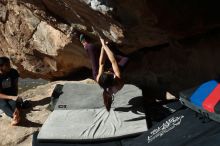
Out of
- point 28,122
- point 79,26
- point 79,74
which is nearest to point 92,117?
point 28,122

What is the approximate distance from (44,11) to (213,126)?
278 cm

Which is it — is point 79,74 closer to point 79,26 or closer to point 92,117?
point 79,26

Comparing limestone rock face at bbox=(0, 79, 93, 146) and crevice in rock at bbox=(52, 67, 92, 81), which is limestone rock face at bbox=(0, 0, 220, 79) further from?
limestone rock face at bbox=(0, 79, 93, 146)

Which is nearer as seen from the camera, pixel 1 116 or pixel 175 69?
pixel 175 69

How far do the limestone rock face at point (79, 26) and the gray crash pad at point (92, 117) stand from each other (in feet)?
Result: 1.91

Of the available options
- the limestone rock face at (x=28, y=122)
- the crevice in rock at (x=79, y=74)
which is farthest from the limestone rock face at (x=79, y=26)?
the limestone rock face at (x=28, y=122)

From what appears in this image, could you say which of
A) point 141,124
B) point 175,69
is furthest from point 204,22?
point 141,124

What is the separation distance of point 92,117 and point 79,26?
44.4 inches

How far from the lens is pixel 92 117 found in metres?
5.50

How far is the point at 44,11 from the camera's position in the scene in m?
5.94

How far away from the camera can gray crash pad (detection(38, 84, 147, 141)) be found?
16.6 ft

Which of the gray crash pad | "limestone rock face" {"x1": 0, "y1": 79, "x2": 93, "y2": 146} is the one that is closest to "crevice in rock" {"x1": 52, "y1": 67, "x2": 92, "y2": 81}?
"limestone rock face" {"x1": 0, "y1": 79, "x2": 93, "y2": 146}

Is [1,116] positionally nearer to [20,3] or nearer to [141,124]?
[20,3]

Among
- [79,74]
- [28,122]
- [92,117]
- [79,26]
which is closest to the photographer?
[92,117]
